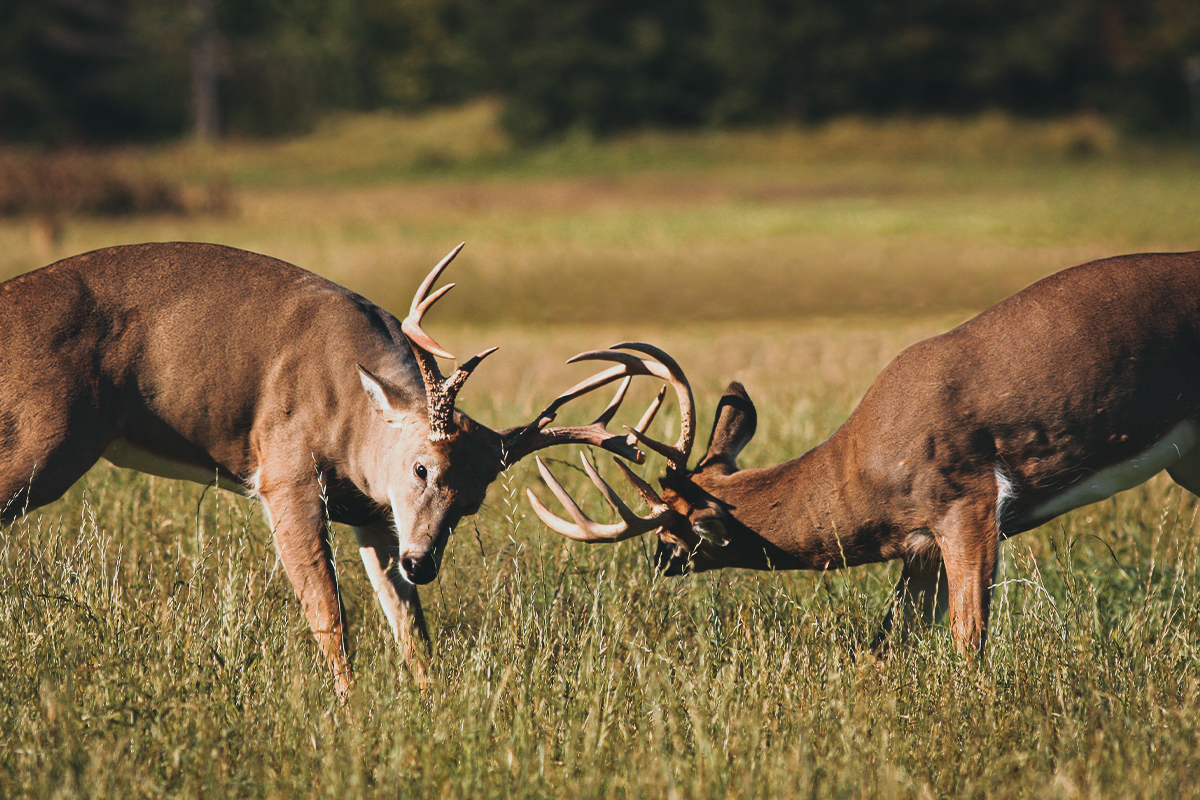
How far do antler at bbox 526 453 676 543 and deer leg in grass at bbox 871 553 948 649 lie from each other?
1043 millimetres

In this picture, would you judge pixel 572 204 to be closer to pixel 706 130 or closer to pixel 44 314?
pixel 706 130

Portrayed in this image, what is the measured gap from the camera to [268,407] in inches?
189

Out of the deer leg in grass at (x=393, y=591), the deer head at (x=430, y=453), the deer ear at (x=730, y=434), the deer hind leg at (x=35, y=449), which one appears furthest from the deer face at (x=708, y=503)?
the deer hind leg at (x=35, y=449)

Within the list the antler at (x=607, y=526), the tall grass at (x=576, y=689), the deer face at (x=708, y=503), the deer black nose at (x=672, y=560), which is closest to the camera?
the tall grass at (x=576, y=689)

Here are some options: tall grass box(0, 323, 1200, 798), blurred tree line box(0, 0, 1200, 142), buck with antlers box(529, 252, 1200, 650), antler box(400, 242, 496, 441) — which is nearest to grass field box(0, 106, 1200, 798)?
tall grass box(0, 323, 1200, 798)

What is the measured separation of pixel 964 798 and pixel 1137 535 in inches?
129

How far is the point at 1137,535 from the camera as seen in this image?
621 centimetres

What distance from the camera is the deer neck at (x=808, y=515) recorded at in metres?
4.93

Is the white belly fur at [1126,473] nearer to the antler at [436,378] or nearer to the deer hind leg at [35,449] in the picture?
the antler at [436,378]

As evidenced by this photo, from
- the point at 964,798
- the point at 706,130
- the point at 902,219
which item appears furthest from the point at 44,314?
the point at 706,130

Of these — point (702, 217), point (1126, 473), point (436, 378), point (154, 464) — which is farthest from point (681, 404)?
point (702, 217)

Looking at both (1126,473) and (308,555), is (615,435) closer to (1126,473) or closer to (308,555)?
(308,555)

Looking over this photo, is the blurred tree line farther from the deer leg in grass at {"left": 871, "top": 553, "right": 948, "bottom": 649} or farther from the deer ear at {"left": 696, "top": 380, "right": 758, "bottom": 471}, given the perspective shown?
the deer ear at {"left": 696, "top": 380, "right": 758, "bottom": 471}

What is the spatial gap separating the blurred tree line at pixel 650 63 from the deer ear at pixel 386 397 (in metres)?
39.0
